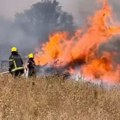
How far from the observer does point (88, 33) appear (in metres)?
25.9

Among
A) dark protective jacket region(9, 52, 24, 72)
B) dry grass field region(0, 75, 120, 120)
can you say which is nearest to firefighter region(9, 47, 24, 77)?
dark protective jacket region(9, 52, 24, 72)

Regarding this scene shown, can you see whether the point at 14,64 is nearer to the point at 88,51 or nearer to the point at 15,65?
the point at 15,65

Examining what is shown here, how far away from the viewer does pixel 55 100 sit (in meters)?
10.3

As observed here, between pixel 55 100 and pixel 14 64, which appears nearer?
pixel 55 100

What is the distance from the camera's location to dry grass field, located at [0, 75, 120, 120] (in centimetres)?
873

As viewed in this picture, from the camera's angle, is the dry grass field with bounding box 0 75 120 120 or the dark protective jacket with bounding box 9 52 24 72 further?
the dark protective jacket with bounding box 9 52 24 72

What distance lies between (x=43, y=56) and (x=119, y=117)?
1768 cm

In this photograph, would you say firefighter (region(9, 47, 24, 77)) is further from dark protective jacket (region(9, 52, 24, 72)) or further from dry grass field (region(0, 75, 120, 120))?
dry grass field (region(0, 75, 120, 120))

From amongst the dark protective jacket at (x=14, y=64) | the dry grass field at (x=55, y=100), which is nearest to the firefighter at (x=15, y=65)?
the dark protective jacket at (x=14, y=64)

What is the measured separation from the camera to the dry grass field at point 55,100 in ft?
28.7

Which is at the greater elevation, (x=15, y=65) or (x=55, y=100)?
(x=15, y=65)

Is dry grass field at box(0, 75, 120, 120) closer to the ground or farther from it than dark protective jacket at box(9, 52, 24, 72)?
closer to the ground

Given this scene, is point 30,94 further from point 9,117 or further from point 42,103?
point 9,117

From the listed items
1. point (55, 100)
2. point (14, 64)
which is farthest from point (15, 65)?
point (55, 100)
